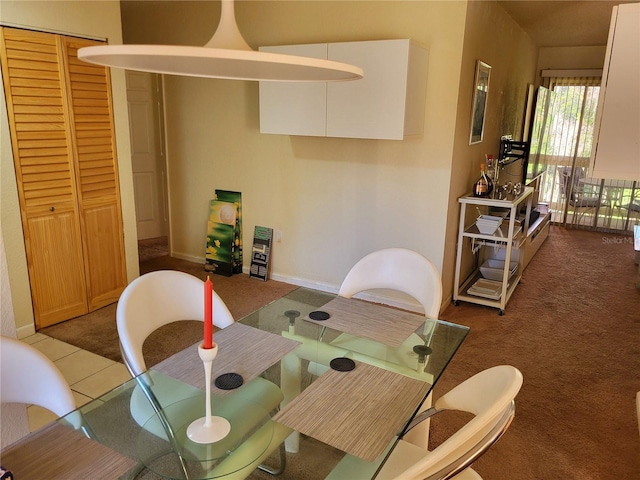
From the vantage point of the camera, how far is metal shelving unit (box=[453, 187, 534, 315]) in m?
3.56

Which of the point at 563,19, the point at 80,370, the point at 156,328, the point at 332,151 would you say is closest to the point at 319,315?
the point at 156,328

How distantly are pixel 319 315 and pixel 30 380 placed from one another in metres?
1.03

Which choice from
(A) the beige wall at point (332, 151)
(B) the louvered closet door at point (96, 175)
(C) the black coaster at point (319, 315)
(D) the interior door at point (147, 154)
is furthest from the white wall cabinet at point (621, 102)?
(D) the interior door at point (147, 154)

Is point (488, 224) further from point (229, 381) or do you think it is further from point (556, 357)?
point (229, 381)

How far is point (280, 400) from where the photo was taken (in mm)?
1431

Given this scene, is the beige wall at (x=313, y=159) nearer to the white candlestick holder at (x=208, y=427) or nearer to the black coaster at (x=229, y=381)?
the black coaster at (x=229, y=381)

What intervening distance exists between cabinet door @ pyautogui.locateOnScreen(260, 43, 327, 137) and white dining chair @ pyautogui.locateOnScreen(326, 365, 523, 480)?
92.1 inches

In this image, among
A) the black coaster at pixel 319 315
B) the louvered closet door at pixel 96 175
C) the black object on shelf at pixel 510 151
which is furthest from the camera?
the black object on shelf at pixel 510 151

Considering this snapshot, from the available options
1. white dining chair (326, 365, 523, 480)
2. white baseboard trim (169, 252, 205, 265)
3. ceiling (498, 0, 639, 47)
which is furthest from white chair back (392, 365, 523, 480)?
white baseboard trim (169, 252, 205, 265)

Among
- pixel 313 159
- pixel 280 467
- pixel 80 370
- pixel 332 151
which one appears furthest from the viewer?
pixel 313 159

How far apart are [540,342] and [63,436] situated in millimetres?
2952

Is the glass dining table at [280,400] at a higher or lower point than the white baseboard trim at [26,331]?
higher

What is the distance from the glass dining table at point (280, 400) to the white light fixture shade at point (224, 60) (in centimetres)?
90

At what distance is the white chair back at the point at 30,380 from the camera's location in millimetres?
1414
